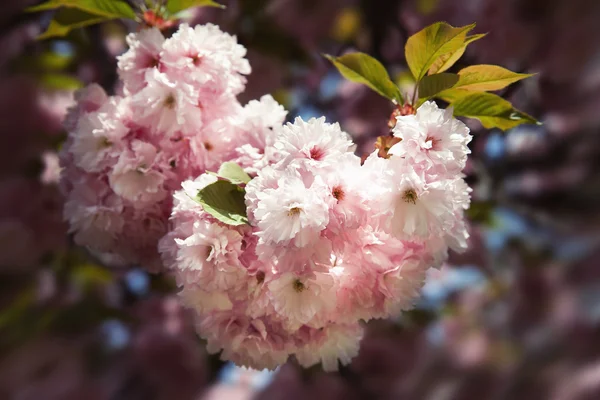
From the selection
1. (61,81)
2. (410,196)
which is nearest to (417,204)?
(410,196)

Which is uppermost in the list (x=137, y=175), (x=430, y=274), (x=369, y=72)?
(x=369, y=72)

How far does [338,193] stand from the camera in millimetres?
344

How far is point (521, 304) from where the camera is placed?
209 cm

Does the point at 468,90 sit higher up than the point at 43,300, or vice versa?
the point at 468,90

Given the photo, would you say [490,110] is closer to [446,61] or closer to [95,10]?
→ [446,61]

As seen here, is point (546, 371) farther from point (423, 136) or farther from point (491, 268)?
point (423, 136)

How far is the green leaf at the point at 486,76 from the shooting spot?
1.30ft

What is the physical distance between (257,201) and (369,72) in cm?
15

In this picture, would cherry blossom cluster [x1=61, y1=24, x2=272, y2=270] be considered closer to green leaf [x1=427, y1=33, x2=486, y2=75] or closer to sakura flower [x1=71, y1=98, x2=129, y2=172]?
sakura flower [x1=71, y1=98, x2=129, y2=172]

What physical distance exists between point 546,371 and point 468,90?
1695 millimetres

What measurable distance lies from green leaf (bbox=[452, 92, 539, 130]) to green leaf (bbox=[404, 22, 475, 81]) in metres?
0.04

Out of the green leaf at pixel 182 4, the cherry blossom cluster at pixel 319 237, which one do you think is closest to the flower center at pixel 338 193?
the cherry blossom cluster at pixel 319 237

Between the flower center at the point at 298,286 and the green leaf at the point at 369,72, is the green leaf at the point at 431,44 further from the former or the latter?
the flower center at the point at 298,286

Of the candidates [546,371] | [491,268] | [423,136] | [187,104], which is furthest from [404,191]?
[546,371]
